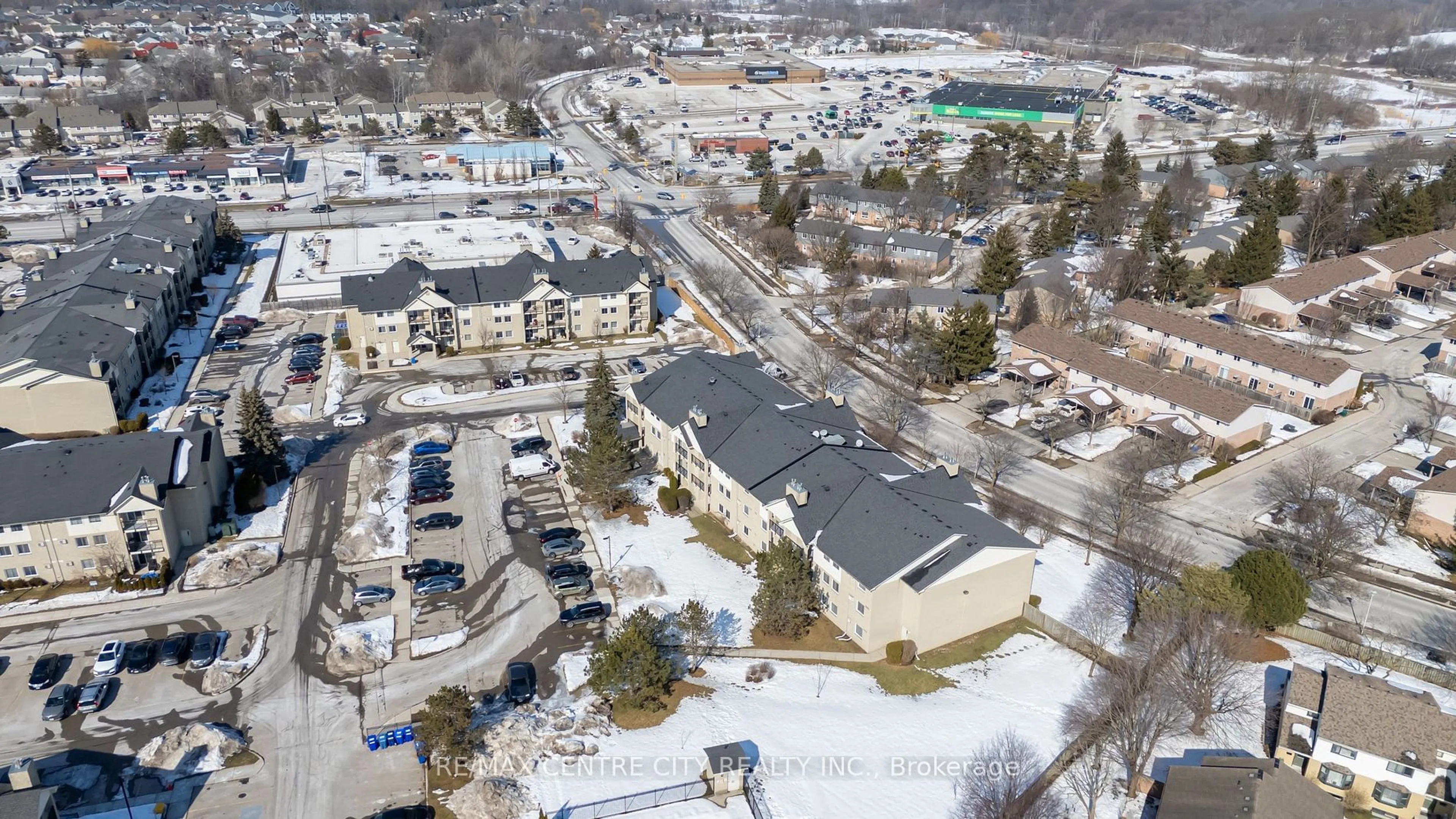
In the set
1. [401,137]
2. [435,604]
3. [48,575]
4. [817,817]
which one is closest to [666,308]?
[435,604]

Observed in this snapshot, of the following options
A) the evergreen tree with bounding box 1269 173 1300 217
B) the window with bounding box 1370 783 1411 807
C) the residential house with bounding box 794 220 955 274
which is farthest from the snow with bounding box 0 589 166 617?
the evergreen tree with bounding box 1269 173 1300 217

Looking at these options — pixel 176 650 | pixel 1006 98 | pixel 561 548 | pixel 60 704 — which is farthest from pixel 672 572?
pixel 1006 98

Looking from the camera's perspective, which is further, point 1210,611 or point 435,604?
point 435,604

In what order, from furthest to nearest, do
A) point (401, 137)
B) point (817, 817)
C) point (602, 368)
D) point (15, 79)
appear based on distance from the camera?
point (15, 79), point (401, 137), point (602, 368), point (817, 817)

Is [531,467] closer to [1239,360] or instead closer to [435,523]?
[435,523]

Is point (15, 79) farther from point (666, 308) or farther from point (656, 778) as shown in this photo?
point (656, 778)

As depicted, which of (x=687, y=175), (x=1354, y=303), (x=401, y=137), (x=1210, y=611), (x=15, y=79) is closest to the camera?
(x=1210, y=611)

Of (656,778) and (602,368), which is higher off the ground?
(602,368)

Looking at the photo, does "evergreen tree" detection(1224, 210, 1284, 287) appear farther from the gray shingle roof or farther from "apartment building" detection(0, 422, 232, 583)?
"apartment building" detection(0, 422, 232, 583)
